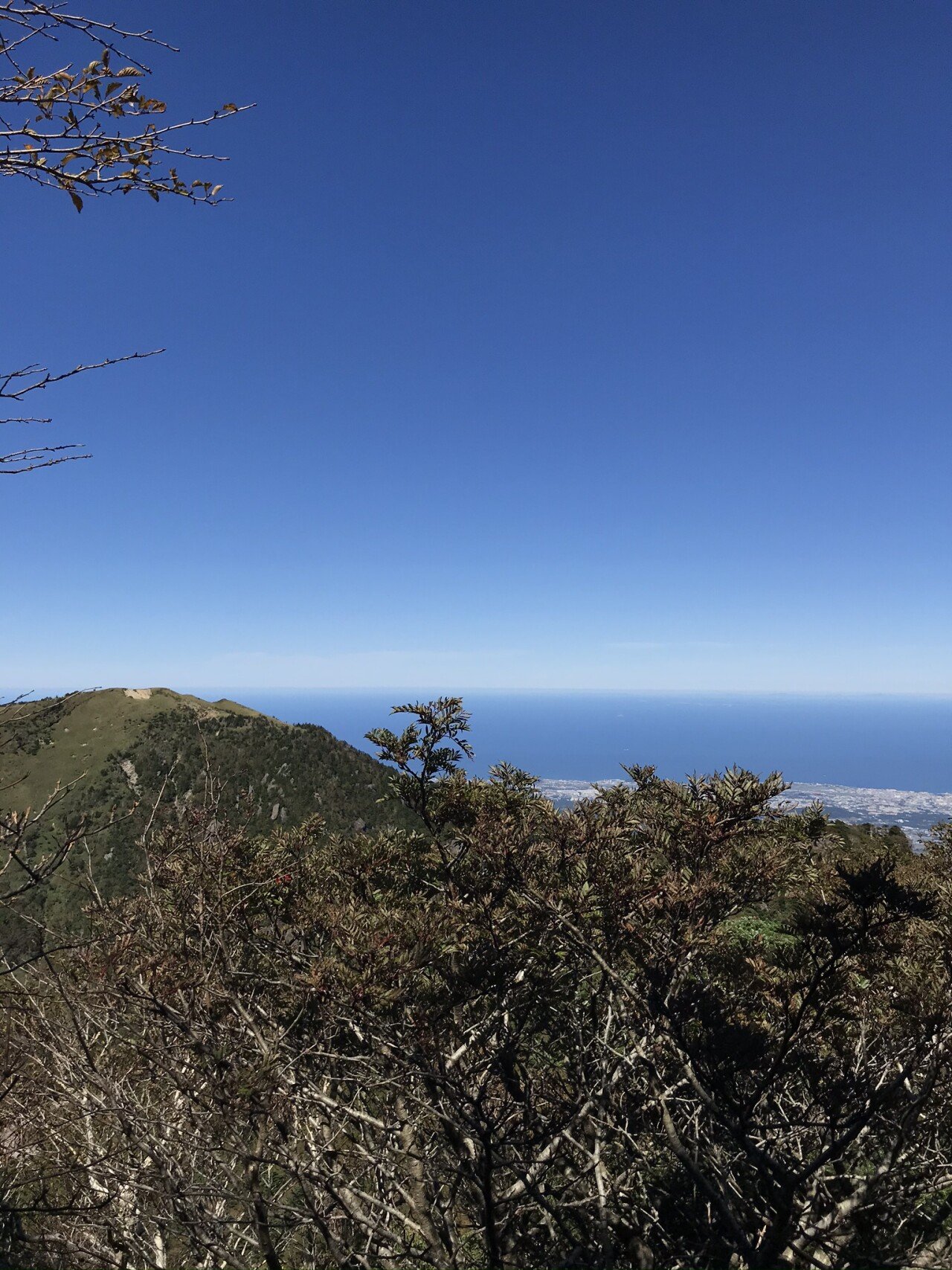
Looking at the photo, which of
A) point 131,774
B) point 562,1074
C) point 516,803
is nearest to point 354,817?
point 131,774

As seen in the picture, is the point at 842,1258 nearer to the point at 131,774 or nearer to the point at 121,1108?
the point at 121,1108

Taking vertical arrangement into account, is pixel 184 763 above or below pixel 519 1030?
below

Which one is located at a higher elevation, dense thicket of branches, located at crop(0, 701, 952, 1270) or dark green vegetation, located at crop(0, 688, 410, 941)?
dense thicket of branches, located at crop(0, 701, 952, 1270)

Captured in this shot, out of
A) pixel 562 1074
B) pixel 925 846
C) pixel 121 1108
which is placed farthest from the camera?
pixel 562 1074

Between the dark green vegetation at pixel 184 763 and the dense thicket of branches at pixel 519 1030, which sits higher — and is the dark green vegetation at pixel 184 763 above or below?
below

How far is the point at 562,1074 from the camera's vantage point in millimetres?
9812

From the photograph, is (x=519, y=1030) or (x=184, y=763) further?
(x=184, y=763)

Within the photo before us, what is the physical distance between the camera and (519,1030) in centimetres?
637

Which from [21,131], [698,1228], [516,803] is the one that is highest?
[21,131]

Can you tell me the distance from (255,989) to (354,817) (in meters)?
62.7

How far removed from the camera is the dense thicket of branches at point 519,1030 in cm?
507

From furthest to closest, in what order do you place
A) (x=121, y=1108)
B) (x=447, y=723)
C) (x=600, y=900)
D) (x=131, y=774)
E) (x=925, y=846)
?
(x=131, y=774) < (x=925, y=846) < (x=447, y=723) < (x=600, y=900) < (x=121, y=1108)

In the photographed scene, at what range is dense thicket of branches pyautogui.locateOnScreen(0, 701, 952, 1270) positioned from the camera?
16.6ft

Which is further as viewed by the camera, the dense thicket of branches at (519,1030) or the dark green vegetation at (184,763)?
the dark green vegetation at (184,763)
